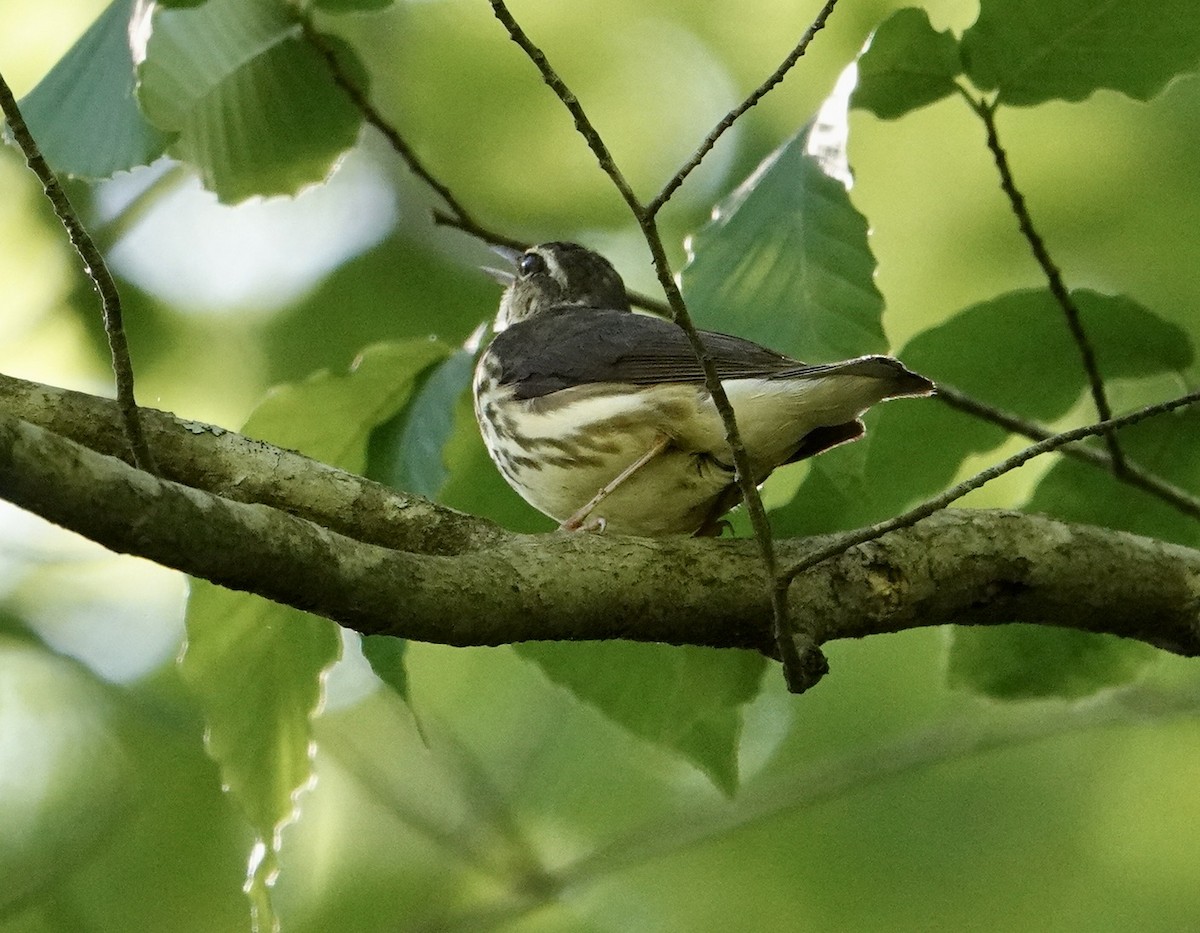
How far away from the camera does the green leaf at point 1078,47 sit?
3.31m

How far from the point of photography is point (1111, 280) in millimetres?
6098

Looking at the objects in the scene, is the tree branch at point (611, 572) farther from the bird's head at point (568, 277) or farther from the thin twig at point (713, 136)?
the bird's head at point (568, 277)

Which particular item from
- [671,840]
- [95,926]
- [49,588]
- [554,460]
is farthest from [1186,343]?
[49,588]

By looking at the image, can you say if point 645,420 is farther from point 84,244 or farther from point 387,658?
point 84,244

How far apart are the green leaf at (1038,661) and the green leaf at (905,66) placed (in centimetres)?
133

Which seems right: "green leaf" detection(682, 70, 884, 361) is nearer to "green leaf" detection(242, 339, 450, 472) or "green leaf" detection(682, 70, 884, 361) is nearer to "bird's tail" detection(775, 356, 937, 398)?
"bird's tail" detection(775, 356, 937, 398)

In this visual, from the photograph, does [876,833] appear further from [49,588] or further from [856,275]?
[49,588]

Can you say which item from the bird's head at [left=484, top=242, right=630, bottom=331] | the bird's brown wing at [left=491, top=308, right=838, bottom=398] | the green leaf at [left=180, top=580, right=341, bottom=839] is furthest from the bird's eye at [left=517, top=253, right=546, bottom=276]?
the green leaf at [left=180, top=580, right=341, bottom=839]

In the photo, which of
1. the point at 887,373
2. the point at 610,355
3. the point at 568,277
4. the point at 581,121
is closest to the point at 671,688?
the point at 887,373

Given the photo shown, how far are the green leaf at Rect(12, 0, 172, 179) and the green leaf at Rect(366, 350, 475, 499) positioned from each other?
2.71 feet

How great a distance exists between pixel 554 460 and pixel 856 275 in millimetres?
1180

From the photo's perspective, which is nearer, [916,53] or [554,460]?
[916,53]

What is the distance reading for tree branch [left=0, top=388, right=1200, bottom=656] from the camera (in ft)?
6.72

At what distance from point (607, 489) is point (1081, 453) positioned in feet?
3.98
